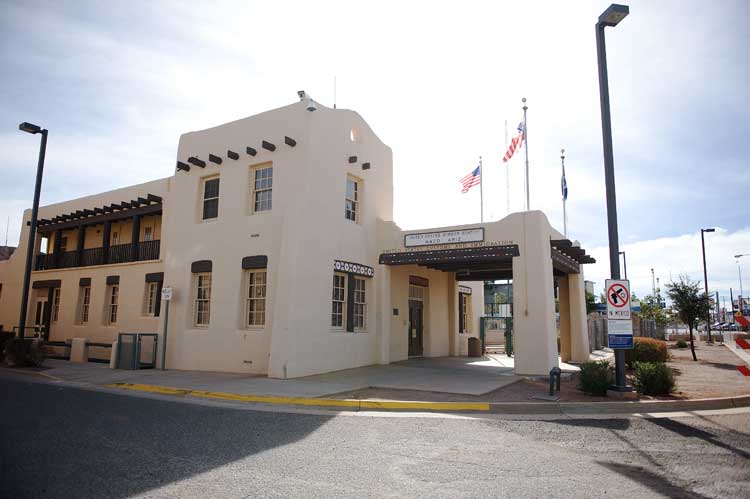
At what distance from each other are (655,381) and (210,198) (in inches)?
568

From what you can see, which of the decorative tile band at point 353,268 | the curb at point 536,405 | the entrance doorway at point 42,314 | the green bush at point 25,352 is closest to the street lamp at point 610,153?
the curb at point 536,405

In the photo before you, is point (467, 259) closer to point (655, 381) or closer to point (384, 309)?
point (384, 309)

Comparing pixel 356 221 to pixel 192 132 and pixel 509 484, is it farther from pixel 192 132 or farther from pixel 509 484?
pixel 509 484

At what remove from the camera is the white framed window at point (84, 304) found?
22.9 m

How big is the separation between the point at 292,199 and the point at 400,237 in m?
4.68

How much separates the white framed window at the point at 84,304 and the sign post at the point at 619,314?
21427 mm

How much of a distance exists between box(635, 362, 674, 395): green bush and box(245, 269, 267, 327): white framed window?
34.3 ft

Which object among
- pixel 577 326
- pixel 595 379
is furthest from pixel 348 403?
pixel 577 326

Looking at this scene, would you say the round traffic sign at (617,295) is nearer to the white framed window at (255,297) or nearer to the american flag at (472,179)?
the white framed window at (255,297)

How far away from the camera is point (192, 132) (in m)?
18.4

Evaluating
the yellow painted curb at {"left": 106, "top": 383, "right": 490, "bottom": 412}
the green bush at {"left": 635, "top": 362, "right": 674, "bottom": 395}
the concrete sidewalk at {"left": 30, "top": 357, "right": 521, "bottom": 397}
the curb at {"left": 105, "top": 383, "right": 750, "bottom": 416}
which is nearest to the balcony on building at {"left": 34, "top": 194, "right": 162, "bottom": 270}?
the concrete sidewalk at {"left": 30, "top": 357, "right": 521, "bottom": 397}

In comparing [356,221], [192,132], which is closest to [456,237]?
[356,221]

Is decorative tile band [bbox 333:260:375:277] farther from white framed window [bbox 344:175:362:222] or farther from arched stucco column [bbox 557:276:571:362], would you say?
arched stucco column [bbox 557:276:571:362]

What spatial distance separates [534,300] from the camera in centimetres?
1520
